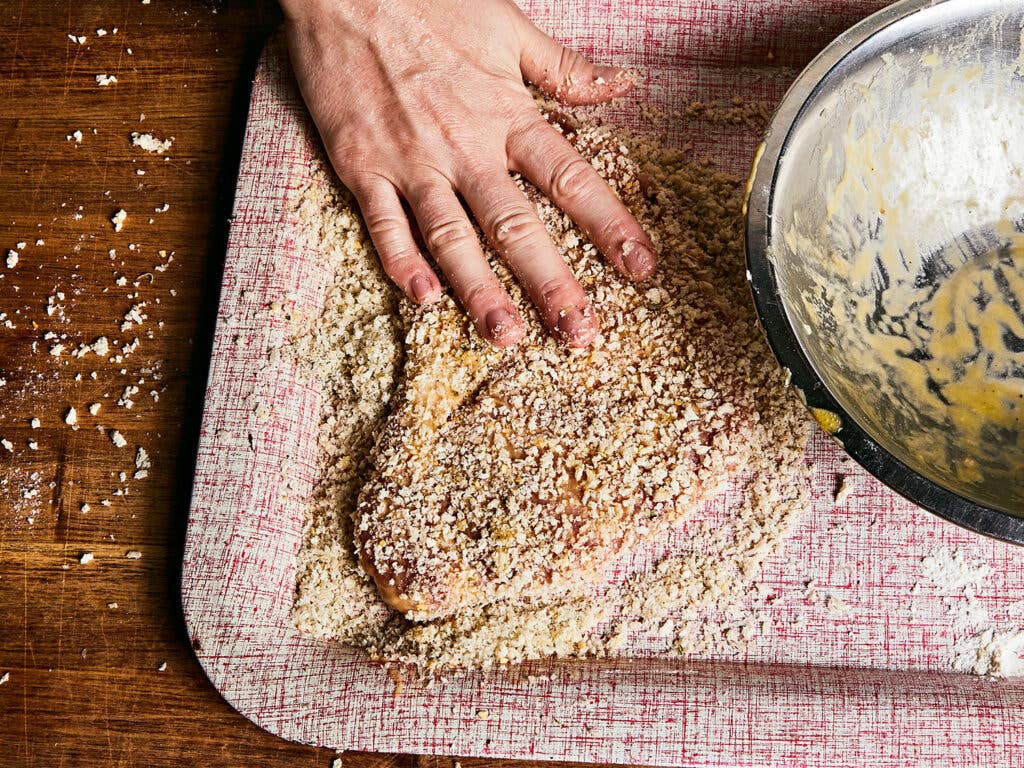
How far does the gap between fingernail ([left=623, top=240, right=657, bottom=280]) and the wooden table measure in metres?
0.65

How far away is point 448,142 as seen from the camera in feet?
4.16

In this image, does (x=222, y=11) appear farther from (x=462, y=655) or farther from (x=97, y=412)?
(x=462, y=655)

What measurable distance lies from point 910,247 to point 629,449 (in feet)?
1.75

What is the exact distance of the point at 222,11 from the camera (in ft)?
4.84

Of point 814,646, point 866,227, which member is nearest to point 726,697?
point 814,646

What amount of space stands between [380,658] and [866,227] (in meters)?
0.91

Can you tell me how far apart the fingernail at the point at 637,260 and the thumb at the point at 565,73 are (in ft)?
0.98

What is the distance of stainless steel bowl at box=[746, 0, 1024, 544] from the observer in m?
1.04

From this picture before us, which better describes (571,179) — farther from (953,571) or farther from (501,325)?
(953,571)

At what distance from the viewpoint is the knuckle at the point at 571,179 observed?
1.24 m

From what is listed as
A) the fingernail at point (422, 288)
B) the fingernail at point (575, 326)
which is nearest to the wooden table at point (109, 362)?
the fingernail at point (422, 288)

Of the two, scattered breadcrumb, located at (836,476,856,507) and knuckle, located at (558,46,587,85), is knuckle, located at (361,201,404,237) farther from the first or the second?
scattered breadcrumb, located at (836,476,856,507)

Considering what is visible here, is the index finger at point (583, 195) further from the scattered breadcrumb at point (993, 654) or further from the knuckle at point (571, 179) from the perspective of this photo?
the scattered breadcrumb at point (993, 654)

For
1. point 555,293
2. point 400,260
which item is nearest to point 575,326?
point 555,293
